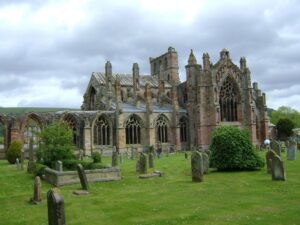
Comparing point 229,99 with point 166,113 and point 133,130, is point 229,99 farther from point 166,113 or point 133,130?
point 133,130

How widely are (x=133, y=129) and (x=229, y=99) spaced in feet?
48.9

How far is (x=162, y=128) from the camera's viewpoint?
52156 mm

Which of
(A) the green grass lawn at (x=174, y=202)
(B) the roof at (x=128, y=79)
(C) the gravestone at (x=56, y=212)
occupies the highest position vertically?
→ (B) the roof at (x=128, y=79)

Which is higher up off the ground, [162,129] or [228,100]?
[228,100]

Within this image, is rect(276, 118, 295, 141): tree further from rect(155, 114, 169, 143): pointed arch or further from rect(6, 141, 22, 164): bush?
rect(6, 141, 22, 164): bush

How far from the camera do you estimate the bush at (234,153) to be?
22328mm

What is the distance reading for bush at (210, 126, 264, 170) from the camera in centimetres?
2233

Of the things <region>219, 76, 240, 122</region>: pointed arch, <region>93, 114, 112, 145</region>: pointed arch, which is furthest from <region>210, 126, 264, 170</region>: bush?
<region>219, 76, 240, 122</region>: pointed arch

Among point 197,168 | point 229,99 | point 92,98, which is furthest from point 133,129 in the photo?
point 197,168

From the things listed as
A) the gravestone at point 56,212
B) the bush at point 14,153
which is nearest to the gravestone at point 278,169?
the gravestone at point 56,212

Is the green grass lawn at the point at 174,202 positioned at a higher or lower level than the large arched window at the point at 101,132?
lower

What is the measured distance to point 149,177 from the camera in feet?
69.5

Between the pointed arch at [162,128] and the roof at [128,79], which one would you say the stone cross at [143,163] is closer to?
the pointed arch at [162,128]

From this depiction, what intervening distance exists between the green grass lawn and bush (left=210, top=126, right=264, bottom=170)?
163cm
